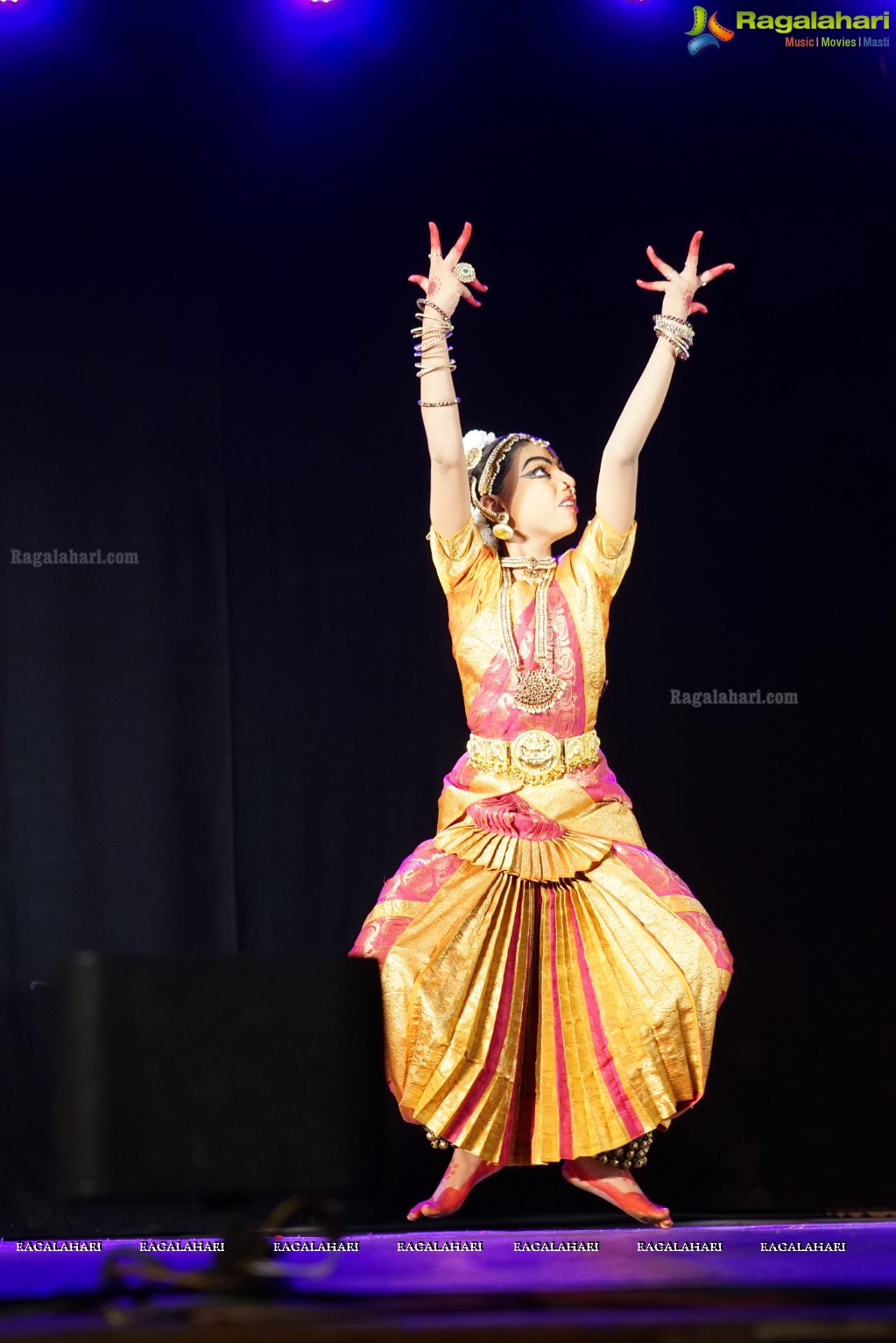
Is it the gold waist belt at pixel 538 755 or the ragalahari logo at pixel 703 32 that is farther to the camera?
the ragalahari logo at pixel 703 32

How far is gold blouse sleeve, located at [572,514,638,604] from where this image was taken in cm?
325

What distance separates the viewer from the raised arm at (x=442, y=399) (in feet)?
10.5

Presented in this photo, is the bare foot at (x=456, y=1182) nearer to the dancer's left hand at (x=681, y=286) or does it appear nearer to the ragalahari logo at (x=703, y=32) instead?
the dancer's left hand at (x=681, y=286)

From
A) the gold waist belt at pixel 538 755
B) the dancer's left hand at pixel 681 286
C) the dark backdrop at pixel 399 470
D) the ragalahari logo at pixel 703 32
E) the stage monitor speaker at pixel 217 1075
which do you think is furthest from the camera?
the ragalahari logo at pixel 703 32

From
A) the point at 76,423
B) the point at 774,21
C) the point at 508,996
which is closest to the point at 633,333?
the point at 774,21

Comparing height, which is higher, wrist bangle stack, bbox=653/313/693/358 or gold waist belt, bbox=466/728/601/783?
wrist bangle stack, bbox=653/313/693/358

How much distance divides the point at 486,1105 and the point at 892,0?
2877 millimetres

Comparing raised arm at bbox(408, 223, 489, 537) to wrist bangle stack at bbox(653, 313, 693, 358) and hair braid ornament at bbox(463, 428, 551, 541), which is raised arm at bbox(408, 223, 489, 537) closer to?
hair braid ornament at bbox(463, 428, 551, 541)

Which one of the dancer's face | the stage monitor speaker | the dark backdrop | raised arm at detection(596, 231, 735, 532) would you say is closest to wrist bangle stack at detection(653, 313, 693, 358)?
raised arm at detection(596, 231, 735, 532)

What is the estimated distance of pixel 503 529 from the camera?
129 inches

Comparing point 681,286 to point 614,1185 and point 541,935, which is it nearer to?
point 541,935

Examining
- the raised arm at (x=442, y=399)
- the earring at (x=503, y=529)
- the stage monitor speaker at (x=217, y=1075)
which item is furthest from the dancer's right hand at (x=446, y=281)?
the stage monitor speaker at (x=217, y=1075)

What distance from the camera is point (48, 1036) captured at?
11.3 ft

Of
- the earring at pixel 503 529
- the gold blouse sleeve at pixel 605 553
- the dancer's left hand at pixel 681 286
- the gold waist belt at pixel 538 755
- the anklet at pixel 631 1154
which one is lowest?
the anklet at pixel 631 1154
